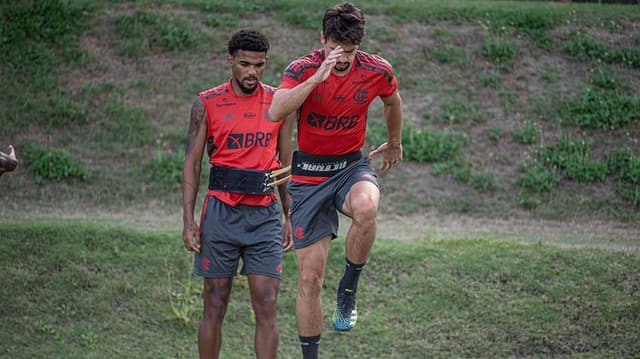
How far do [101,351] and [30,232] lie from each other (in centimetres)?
223

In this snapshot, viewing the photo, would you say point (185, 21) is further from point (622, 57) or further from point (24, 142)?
point (622, 57)

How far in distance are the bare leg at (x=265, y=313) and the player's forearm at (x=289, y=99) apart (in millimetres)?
1204

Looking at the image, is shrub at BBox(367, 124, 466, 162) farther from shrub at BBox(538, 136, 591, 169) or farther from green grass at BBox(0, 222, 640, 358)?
green grass at BBox(0, 222, 640, 358)

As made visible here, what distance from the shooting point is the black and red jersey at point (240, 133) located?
21.8ft

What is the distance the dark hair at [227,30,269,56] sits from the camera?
6.57 meters

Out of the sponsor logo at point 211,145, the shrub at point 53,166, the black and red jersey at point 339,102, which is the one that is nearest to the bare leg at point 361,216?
the black and red jersey at point 339,102

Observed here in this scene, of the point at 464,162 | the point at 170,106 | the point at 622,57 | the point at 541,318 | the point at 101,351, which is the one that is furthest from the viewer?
the point at 622,57

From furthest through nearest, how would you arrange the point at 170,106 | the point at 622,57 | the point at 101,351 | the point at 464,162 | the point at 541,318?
the point at 622,57 < the point at 170,106 < the point at 464,162 < the point at 541,318 < the point at 101,351

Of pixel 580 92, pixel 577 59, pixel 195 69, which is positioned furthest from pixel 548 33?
pixel 195 69

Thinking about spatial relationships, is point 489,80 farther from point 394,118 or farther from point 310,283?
point 310,283

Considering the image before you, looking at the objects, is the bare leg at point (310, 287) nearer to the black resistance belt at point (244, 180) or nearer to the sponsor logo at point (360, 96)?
the black resistance belt at point (244, 180)

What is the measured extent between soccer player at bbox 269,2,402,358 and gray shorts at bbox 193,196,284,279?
191 mm

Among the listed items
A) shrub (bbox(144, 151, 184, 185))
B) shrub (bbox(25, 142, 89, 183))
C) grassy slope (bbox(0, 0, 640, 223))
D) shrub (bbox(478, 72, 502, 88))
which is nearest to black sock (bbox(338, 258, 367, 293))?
grassy slope (bbox(0, 0, 640, 223))

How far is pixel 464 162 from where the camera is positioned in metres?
13.0
